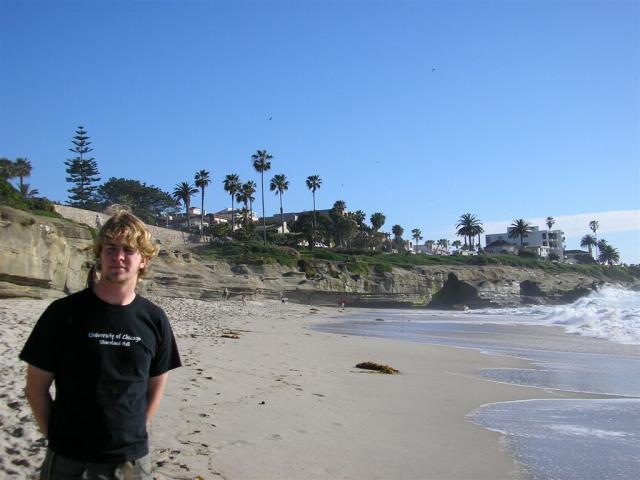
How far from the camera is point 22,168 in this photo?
239 feet

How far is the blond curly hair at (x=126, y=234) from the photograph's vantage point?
2686mm

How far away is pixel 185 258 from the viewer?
49094mm

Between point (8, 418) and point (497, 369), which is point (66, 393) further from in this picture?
point (497, 369)

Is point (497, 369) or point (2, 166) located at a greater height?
point (2, 166)

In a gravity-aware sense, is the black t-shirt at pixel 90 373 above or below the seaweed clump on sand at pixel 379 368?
above

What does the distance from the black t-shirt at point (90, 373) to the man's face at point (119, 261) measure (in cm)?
14

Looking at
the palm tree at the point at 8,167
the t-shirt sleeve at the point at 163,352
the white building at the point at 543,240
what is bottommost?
the t-shirt sleeve at the point at 163,352

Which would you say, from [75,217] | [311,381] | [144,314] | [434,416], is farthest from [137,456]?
[75,217]

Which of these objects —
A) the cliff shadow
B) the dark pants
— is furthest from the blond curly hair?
the cliff shadow

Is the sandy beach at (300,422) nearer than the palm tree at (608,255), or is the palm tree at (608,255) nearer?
the sandy beach at (300,422)

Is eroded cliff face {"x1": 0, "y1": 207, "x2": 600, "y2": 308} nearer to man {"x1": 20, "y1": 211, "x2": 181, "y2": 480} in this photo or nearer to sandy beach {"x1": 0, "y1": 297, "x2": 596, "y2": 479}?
sandy beach {"x1": 0, "y1": 297, "x2": 596, "y2": 479}

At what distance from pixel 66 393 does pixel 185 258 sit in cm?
4794

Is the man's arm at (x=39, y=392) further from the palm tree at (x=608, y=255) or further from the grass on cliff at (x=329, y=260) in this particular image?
the palm tree at (x=608, y=255)

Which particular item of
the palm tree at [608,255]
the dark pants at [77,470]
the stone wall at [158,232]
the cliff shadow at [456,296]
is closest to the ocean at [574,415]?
the dark pants at [77,470]
